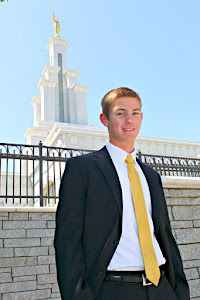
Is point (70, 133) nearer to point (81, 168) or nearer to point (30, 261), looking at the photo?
point (30, 261)

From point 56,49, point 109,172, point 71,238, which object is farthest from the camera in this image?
point 56,49

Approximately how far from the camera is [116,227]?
1.47 meters

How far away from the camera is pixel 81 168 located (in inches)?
64.3

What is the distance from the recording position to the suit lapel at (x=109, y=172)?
5.09ft

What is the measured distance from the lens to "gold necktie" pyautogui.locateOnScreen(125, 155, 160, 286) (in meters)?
1.45

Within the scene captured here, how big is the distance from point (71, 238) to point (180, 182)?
201 cm

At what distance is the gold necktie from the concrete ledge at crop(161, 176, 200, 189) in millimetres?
1487

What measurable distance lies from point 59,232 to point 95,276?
0.94 feet

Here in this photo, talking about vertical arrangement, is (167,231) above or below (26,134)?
below

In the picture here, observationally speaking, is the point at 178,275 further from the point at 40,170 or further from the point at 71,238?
the point at 40,170

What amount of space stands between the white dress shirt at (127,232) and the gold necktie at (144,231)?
2 centimetres

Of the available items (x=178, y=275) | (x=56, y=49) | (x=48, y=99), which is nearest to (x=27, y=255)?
(x=178, y=275)

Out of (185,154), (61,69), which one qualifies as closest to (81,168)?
(185,154)

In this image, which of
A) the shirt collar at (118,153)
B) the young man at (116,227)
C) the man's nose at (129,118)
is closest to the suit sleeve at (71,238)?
the young man at (116,227)
